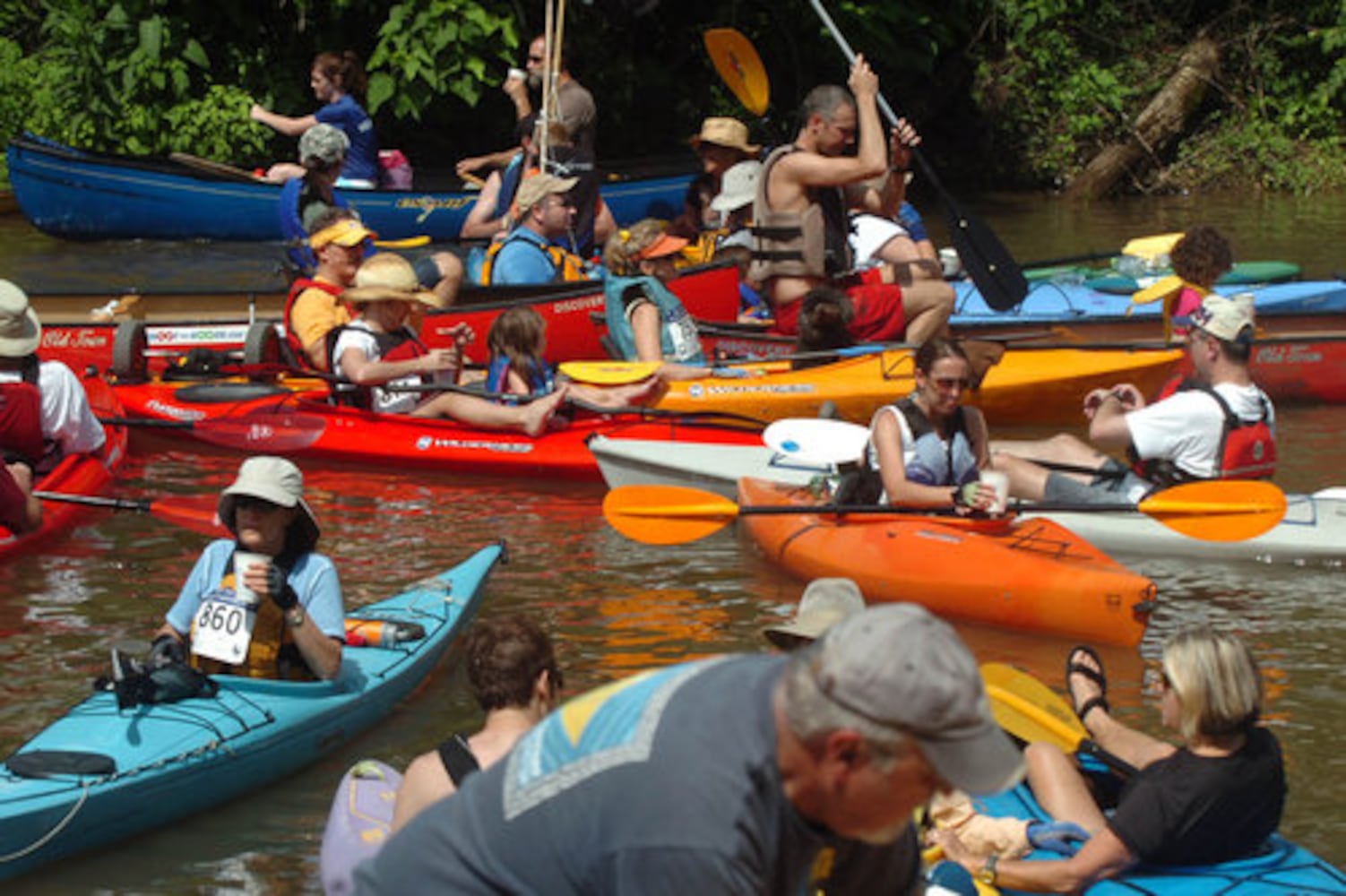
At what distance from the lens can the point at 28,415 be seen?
769 cm

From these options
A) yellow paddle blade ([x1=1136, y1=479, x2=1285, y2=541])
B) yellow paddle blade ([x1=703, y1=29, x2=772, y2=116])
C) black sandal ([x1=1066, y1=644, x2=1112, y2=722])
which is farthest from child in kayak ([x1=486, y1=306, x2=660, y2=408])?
black sandal ([x1=1066, y1=644, x2=1112, y2=722])

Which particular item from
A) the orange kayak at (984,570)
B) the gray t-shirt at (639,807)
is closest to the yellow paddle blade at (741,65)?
the orange kayak at (984,570)

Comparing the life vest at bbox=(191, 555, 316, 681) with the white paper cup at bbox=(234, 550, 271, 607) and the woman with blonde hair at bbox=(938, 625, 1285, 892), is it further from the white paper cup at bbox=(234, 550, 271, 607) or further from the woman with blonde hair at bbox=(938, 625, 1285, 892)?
the woman with blonde hair at bbox=(938, 625, 1285, 892)

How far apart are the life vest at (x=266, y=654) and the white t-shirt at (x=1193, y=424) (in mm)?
3270

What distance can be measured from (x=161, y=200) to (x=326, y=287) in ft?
22.0

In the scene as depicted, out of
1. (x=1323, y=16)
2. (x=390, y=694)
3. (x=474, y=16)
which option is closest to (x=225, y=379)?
(x=390, y=694)

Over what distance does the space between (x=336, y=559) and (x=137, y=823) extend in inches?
107

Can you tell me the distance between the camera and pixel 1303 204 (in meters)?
16.6

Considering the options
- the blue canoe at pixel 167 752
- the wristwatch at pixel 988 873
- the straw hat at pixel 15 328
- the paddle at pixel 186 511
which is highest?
the straw hat at pixel 15 328

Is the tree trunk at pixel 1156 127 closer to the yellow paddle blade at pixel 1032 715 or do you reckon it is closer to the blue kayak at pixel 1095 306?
the blue kayak at pixel 1095 306

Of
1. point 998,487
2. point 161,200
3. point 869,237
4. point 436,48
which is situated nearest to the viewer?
point 998,487

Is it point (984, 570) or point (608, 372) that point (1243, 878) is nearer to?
point (984, 570)

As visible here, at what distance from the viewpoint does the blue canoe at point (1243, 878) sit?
4.20 metres

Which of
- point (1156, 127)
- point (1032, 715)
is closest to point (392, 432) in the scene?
point (1032, 715)
